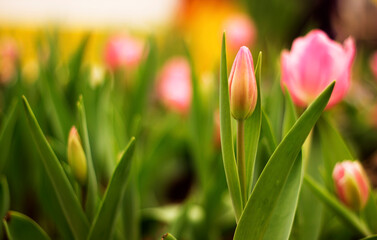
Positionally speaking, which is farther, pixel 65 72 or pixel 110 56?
pixel 110 56

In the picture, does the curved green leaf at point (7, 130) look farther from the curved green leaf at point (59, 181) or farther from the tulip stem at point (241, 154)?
the tulip stem at point (241, 154)

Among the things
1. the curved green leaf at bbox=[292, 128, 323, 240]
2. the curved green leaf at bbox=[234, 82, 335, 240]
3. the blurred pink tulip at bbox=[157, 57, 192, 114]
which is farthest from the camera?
the blurred pink tulip at bbox=[157, 57, 192, 114]

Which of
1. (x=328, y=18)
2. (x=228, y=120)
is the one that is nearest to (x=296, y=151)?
(x=228, y=120)

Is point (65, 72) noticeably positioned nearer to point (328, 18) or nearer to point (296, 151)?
point (296, 151)

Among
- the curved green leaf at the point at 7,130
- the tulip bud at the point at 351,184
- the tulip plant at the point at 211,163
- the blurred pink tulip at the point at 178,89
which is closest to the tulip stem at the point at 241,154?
the tulip plant at the point at 211,163

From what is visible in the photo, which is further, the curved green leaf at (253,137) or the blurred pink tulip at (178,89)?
the blurred pink tulip at (178,89)

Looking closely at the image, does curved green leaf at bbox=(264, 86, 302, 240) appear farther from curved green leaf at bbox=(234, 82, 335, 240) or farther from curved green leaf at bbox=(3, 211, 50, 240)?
curved green leaf at bbox=(3, 211, 50, 240)

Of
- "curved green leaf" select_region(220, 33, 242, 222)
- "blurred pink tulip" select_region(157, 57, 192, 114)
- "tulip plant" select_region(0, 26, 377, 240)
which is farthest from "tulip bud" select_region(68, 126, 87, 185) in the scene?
"blurred pink tulip" select_region(157, 57, 192, 114)
